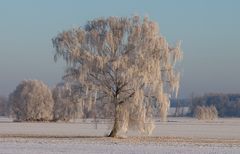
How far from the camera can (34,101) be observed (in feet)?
409

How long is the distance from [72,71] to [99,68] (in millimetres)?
2385

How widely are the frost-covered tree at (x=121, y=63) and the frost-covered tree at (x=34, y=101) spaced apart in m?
76.0

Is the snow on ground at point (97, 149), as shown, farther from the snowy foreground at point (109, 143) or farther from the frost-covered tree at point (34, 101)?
the frost-covered tree at point (34, 101)

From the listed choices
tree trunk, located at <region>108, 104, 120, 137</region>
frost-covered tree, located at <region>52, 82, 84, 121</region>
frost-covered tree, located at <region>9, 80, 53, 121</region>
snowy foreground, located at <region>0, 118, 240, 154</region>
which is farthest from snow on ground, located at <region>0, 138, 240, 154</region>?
frost-covered tree, located at <region>9, 80, 53, 121</region>

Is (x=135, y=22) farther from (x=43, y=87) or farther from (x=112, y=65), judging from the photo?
(x=43, y=87)

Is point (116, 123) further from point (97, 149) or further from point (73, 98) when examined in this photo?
point (97, 149)

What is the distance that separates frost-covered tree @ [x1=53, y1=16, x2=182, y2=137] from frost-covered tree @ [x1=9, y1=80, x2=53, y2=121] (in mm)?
76019

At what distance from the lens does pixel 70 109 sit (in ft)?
165

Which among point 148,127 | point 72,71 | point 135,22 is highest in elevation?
point 135,22

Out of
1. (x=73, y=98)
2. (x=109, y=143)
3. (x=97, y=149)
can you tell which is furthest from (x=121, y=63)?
(x=97, y=149)

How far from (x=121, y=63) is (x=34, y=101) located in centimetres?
7786

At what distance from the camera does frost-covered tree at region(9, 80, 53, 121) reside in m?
126

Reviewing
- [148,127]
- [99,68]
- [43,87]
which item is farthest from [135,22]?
[43,87]

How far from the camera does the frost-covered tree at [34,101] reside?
126 m
